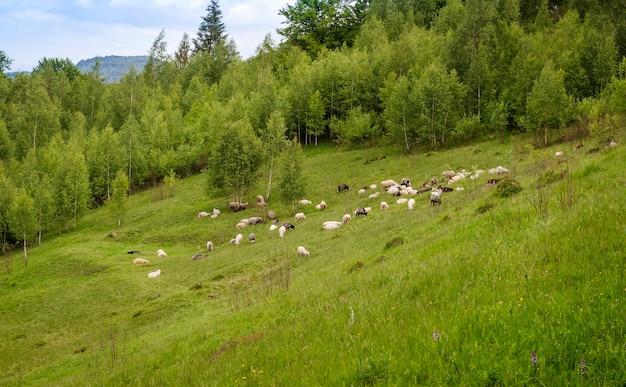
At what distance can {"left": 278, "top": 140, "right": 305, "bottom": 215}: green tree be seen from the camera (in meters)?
48.2

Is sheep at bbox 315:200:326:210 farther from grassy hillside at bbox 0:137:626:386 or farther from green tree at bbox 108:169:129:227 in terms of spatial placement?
green tree at bbox 108:169:129:227

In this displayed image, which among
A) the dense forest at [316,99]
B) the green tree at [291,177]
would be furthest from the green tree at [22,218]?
the green tree at [291,177]

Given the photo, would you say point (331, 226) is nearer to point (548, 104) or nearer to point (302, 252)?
point (302, 252)

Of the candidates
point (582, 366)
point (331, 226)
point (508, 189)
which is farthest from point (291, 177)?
point (582, 366)

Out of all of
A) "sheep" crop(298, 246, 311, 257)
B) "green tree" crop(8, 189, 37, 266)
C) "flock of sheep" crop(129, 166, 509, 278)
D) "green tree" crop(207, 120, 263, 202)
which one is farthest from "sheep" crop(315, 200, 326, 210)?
"green tree" crop(8, 189, 37, 266)

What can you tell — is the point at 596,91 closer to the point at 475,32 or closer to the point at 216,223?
the point at 475,32

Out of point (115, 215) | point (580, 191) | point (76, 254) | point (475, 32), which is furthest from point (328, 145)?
point (580, 191)

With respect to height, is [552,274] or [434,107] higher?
[434,107]

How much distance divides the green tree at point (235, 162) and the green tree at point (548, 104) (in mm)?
34904

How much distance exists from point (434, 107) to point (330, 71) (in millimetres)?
27212

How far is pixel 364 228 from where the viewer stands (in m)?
30.9

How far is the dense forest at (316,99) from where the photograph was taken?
180 feet

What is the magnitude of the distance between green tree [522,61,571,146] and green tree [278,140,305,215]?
29626 millimetres

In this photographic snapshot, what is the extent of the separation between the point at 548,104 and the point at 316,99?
39.4m
